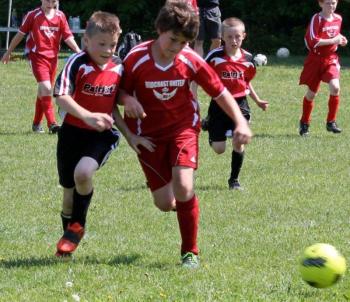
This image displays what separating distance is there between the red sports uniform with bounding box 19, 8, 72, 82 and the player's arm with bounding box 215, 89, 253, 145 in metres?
6.80

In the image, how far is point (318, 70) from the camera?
42.3 feet

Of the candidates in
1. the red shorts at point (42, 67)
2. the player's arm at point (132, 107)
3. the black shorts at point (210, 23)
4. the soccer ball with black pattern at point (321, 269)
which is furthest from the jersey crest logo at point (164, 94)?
the black shorts at point (210, 23)

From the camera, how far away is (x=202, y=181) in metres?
9.52

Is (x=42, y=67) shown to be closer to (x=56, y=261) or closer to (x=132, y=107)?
(x=56, y=261)

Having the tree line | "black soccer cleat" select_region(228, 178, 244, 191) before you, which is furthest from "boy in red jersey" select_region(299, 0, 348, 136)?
the tree line

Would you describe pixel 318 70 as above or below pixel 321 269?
below

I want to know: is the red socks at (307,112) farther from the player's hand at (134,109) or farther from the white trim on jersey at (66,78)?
the player's hand at (134,109)

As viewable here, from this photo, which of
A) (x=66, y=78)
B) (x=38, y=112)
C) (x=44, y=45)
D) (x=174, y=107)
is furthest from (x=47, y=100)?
(x=174, y=107)

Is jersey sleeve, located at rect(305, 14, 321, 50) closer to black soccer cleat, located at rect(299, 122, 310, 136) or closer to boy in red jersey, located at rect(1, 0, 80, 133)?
black soccer cleat, located at rect(299, 122, 310, 136)

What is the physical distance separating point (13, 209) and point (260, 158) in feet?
11.9

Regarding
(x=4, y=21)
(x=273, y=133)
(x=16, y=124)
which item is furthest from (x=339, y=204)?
(x=4, y=21)

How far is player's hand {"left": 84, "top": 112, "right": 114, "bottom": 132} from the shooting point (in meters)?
5.77

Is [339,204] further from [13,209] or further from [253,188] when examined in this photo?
[13,209]

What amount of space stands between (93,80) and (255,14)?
21516 millimetres
